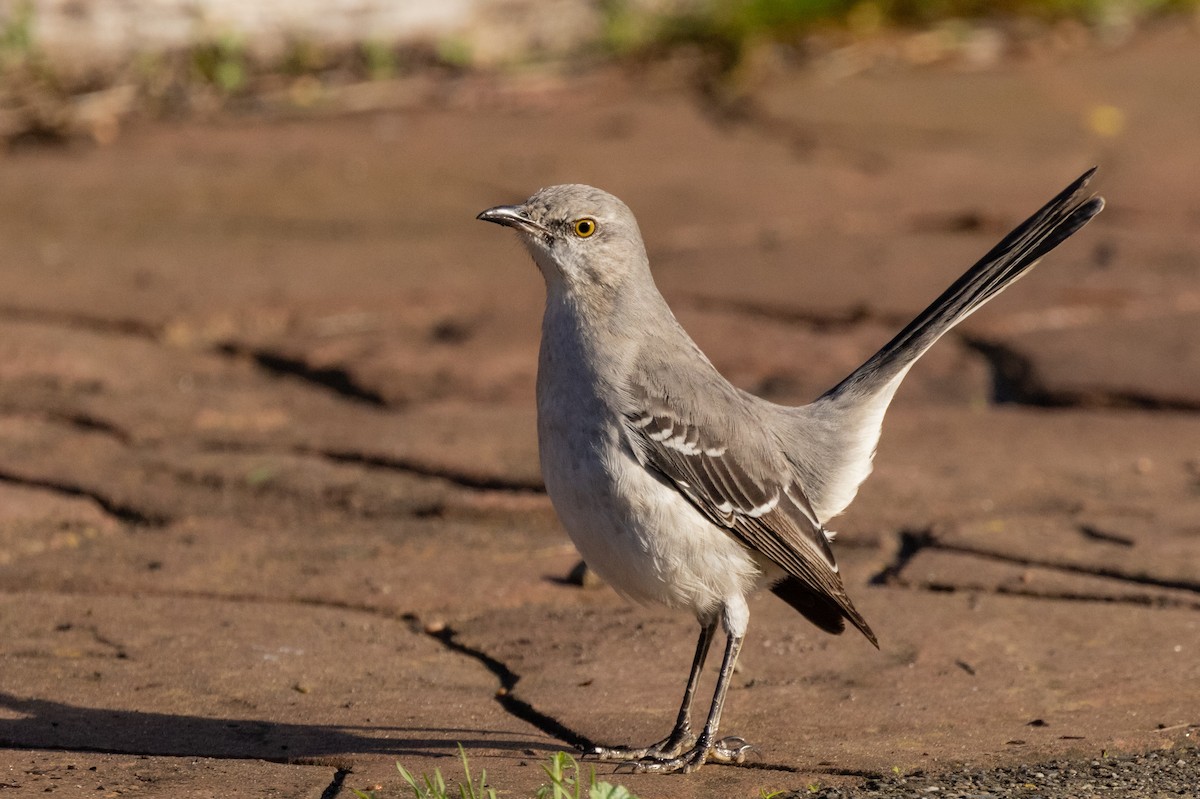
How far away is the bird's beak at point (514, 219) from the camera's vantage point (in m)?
4.08

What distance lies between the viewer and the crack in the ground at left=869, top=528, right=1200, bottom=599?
4.45m

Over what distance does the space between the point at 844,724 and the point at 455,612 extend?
128 centimetres

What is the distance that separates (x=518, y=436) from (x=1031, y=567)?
2.02 m

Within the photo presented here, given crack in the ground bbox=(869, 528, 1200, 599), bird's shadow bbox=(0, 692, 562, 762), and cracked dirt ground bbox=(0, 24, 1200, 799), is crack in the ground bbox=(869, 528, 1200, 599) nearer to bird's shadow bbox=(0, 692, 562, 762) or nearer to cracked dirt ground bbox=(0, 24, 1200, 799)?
cracked dirt ground bbox=(0, 24, 1200, 799)

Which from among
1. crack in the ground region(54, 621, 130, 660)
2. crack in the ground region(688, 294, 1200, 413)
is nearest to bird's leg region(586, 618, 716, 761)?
crack in the ground region(54, 621, 130, 660)

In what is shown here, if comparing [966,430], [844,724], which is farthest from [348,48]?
[844,724]

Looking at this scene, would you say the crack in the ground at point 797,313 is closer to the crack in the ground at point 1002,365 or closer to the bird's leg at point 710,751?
the crack in the ground at point 1002,365

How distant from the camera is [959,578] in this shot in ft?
15.2

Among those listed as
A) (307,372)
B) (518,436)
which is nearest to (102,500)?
(307,372)

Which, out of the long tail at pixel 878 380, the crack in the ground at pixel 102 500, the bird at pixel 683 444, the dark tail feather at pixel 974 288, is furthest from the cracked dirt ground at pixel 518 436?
the dark tail feather at pixel 974 288

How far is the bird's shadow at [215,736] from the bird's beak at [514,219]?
1.33 m

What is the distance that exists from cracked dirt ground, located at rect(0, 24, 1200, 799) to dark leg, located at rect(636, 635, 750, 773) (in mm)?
56

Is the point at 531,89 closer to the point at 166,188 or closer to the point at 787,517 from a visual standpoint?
the point at 166,188

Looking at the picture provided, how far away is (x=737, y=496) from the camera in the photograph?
12.9 feet
